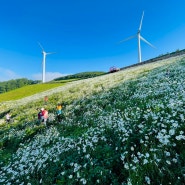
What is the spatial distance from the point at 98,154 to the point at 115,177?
1614 mm

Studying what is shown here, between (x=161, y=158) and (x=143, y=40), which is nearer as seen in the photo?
(x=161, y=158)

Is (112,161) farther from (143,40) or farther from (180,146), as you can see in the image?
(143,40)

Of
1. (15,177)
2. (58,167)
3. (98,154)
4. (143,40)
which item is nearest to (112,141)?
(98,154)

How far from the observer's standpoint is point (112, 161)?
284 inches

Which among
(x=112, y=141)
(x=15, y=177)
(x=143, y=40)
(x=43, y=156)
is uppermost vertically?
(x=143, y=40)

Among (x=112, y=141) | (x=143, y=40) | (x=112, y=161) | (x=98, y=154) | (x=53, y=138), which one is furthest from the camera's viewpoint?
(x=143, y=40)

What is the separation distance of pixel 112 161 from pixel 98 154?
852mm

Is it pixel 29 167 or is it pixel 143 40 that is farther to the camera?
pixel 143 40

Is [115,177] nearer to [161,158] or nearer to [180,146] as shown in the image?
[161,158]

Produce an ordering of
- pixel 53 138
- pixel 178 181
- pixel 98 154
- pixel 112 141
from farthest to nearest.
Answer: pixel 53 138, pixel 112 141, pixel 98 154, pixel 178 181

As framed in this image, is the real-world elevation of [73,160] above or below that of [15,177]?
above

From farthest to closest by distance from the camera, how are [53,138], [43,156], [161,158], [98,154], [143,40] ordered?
1. [143,40]
2. [53,138]
3. [43,156]
4. [98,154]
5. [161,158]

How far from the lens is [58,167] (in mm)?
8195

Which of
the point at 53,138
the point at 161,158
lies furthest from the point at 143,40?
the point at 161,158
